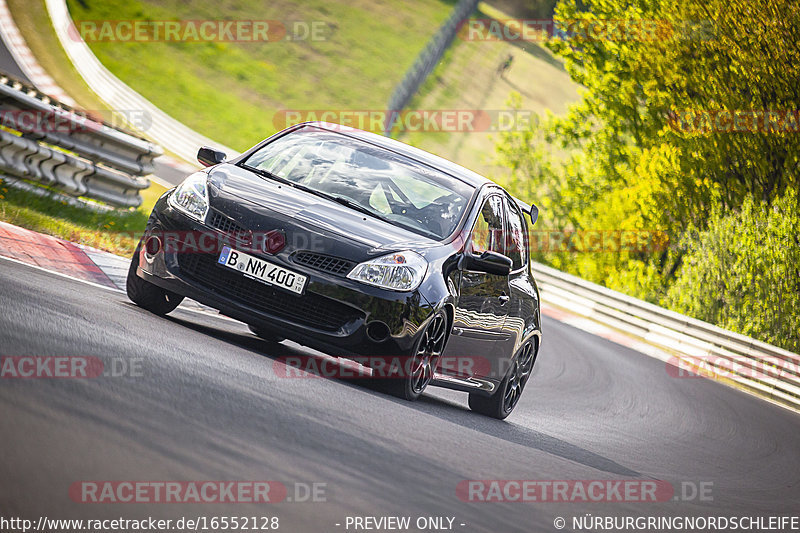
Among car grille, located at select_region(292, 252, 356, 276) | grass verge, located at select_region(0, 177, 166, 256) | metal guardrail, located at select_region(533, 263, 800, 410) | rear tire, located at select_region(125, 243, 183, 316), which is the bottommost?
metal guardrail, located at select_region(533, 263, 800, 410)

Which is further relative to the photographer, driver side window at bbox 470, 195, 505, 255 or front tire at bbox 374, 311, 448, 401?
driver side window at bbox 470, 195, 505, 255

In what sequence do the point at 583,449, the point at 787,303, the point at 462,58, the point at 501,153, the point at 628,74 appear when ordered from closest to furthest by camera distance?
the point at 583,449 → the point at 787,303 → the point at 628,74 → the point at 501,153 → the point at 462,58

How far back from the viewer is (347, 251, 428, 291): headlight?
7.00 meters

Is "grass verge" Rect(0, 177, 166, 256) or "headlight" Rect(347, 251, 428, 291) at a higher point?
"headlight" Rect(347, 251, 428, 291)

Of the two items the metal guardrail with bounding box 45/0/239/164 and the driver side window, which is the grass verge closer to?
the driver side window

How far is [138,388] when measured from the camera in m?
5.38

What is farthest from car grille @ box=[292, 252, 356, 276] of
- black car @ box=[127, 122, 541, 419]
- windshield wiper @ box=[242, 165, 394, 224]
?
windshield wiper @ box=[242, 165, 394, 224]

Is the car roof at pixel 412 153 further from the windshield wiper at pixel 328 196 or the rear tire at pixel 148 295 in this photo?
the rear tire at pixel 148 295

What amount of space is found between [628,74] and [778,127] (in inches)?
268

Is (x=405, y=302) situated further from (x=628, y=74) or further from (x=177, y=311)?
(x=628, y=74)

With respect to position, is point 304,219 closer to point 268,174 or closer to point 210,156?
point 268,174

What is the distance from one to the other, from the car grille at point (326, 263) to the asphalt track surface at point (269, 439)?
737 mm

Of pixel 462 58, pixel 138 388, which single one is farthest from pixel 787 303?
pixel 462 58

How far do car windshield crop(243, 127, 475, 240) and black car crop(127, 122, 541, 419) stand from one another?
13 mm
